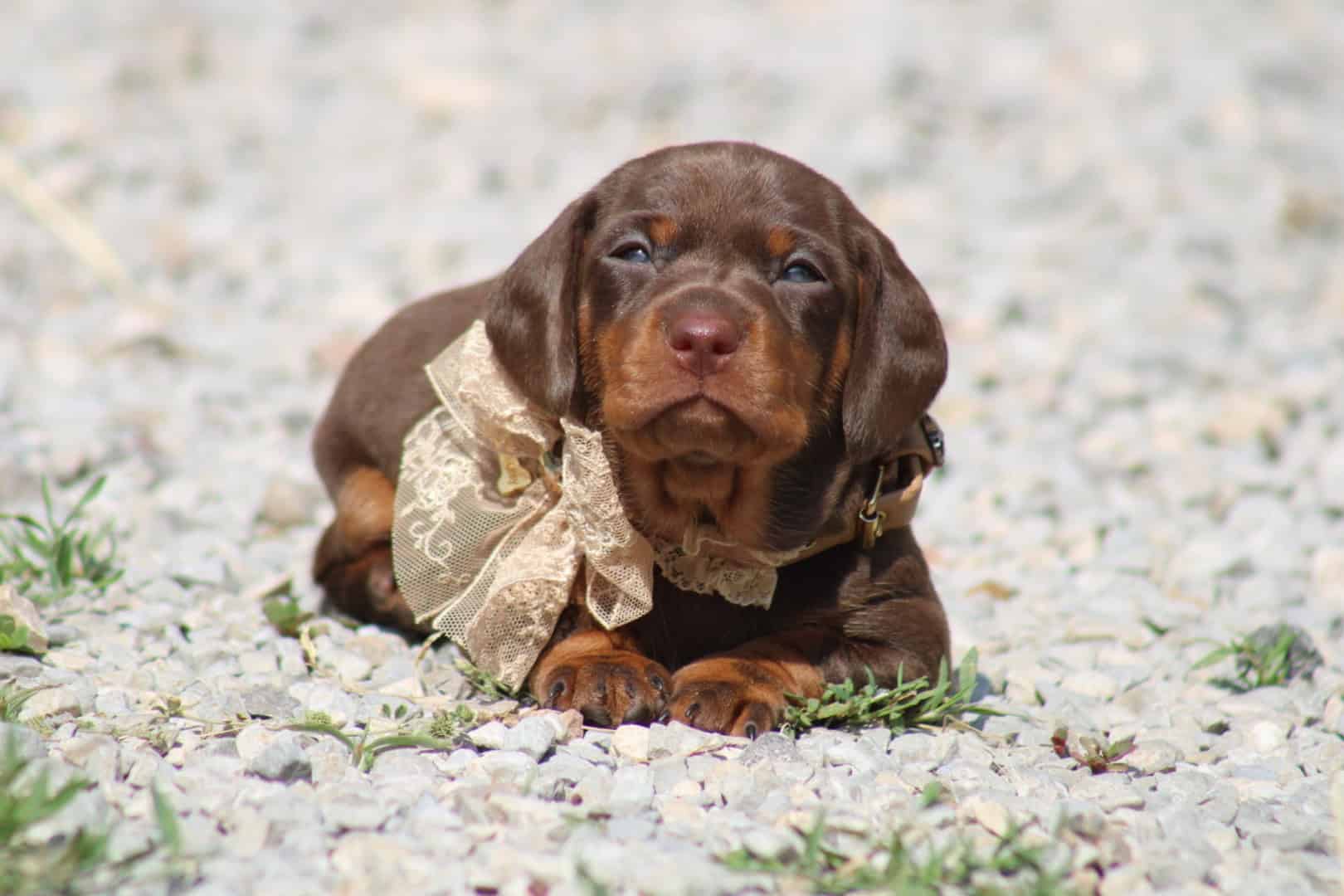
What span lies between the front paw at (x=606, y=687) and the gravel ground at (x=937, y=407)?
117mm

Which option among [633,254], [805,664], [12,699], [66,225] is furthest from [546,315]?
[66,225]

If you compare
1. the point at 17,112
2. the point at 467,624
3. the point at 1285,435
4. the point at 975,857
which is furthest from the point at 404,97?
the point at 975,857

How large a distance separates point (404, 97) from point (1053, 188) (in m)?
4.08

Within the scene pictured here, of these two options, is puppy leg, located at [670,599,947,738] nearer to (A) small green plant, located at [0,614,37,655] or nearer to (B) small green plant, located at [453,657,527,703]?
(B) small green plant, located at [453,657,527,703]

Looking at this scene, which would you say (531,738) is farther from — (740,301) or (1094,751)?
(1094,751)

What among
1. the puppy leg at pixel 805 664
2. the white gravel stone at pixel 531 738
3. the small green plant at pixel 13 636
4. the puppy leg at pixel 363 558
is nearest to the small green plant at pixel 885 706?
the puppy leg at pixel 805 664

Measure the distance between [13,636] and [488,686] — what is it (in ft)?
3.62

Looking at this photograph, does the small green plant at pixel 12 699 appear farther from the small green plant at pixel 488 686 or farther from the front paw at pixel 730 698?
the front paw at pixel 730 698

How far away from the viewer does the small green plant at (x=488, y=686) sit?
388 cm

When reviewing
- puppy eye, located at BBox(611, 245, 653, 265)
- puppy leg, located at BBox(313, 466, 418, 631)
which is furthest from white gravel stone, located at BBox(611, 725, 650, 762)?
puppy leg, located at BBox(313, 466, 418, 631)

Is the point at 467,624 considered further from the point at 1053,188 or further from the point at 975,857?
the point at 1053,188

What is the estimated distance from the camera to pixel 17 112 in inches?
376

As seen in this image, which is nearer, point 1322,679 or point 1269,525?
point 1322,679

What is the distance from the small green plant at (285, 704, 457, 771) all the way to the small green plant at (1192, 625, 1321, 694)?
2012 mm
